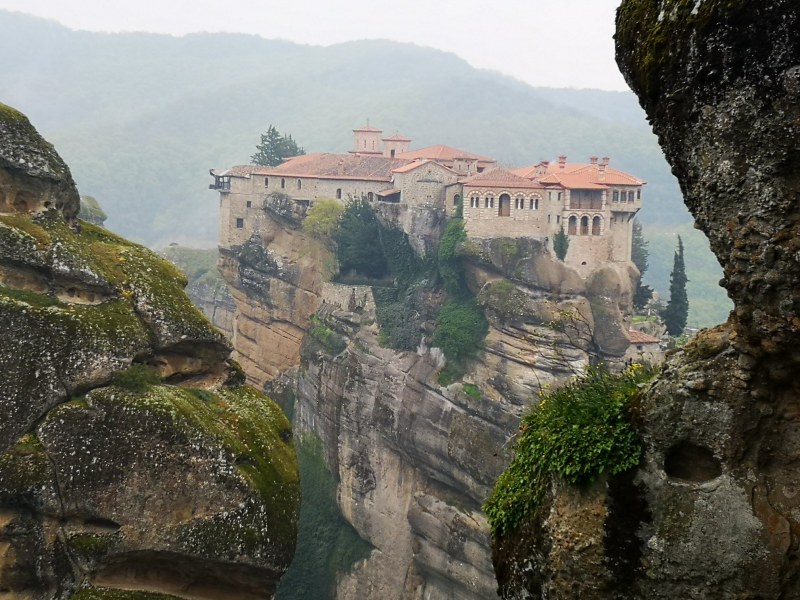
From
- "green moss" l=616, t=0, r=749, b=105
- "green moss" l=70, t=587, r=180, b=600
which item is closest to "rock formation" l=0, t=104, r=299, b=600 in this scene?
"green moss" l=70, t=587, r=180, b=600

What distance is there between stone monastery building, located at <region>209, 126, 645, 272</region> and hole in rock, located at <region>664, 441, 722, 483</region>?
1532 inches

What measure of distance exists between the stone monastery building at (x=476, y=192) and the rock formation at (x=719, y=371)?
38.9 m

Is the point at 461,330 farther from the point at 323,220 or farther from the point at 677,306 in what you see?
the point at 323,220

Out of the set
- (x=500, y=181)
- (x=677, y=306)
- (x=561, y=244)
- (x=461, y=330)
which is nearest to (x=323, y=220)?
(x=500, y=181)

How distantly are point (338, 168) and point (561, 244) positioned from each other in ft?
54.8

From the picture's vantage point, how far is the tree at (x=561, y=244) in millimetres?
45969

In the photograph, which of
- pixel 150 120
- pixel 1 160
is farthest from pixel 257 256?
pixel 150 120

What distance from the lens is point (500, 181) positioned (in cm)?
4800

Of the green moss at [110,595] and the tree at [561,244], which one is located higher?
the tree at [561,244]

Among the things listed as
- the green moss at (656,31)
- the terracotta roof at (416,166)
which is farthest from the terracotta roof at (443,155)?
the green moss at (656,31)

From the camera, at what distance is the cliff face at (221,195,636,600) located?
42.6m

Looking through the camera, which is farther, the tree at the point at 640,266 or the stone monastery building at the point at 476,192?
the tree at the point at 640,266

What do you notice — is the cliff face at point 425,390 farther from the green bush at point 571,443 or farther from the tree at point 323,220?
the green bush at point 571,443

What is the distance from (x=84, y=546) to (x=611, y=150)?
168412 millimetres
